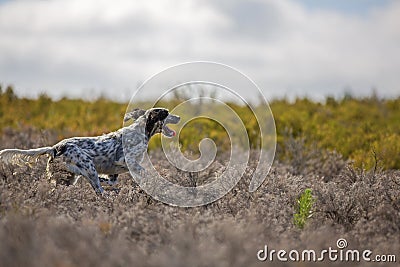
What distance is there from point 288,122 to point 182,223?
32.5 feet

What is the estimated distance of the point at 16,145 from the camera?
11.1 metres

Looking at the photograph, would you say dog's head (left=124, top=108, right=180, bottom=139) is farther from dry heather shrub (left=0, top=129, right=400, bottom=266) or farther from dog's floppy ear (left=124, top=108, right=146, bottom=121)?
dry heather shrub (left=0, top=129, right=400, bottom=266)

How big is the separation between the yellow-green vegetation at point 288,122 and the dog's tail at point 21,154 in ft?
13.5

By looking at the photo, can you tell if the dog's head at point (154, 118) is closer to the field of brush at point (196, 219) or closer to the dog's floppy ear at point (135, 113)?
the dog's floppy ear at point (135, 113)

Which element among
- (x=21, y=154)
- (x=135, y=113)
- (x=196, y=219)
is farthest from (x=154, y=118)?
(x=196, y=219)

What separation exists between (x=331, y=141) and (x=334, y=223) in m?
7.42

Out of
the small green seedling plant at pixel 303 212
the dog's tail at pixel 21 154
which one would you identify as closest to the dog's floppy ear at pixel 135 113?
the dog's tail at pixel 21 154

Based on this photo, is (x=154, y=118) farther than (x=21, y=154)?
Yes

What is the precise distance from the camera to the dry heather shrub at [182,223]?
424 centimetres

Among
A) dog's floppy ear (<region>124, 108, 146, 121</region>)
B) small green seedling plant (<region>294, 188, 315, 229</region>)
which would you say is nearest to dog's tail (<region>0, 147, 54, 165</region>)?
dog's floppy ear (<region>124, 108, 146, 121</region>)

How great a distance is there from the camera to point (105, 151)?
7543 mm

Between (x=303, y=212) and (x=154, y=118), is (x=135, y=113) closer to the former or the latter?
(x=154, y=118)

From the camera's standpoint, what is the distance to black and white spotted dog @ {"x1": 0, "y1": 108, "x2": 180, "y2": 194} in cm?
728

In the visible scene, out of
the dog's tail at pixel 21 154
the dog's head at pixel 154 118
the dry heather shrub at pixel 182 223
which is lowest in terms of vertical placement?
the dry heather shrub at pixel 182 223
